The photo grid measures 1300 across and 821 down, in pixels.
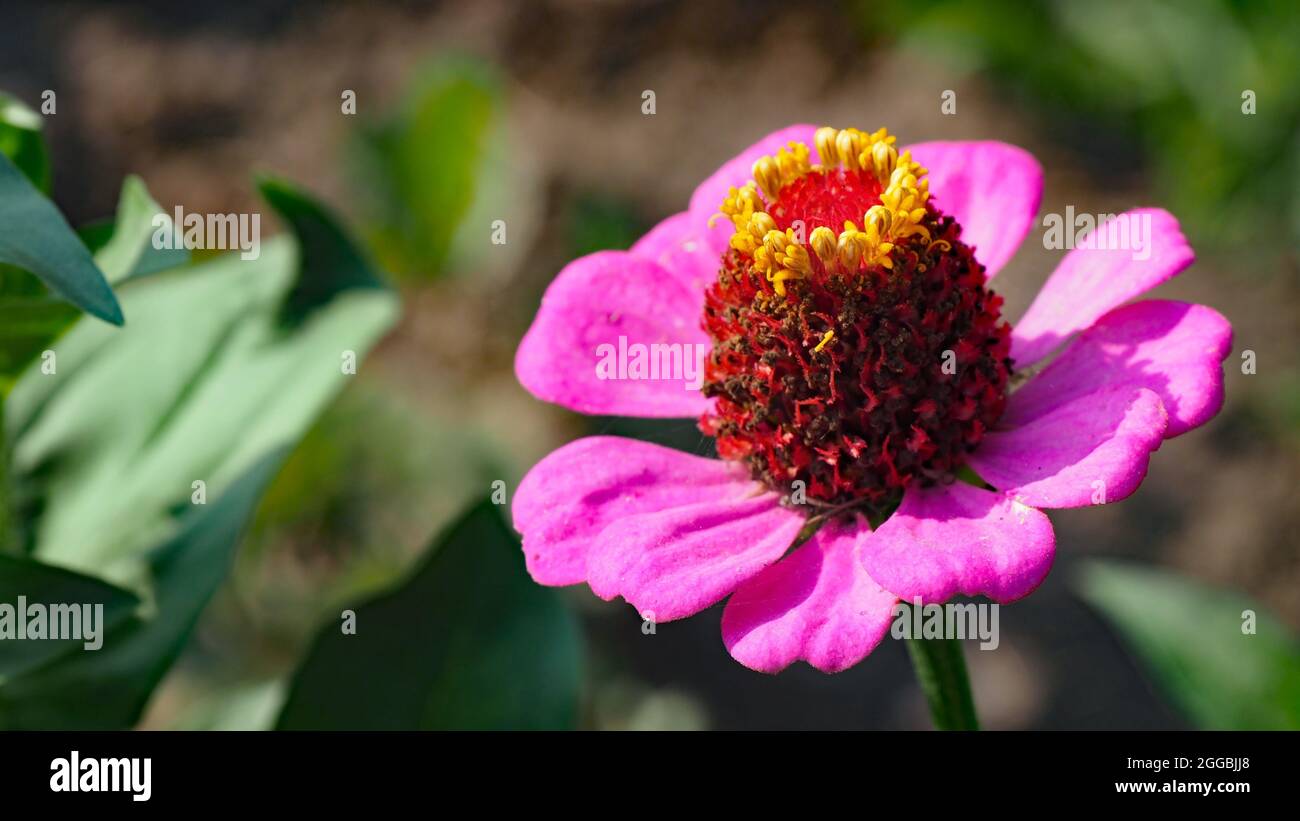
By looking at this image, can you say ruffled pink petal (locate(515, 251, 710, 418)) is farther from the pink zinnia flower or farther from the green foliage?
the green foliage

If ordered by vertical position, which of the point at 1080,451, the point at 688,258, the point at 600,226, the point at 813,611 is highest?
the point at 600,226

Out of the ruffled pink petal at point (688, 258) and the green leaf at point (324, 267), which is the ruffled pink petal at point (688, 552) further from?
the green leaf at point (324, 267)

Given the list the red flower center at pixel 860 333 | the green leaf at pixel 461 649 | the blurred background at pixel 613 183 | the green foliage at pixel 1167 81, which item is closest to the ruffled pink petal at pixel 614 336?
the red flower center at pixel 860 333

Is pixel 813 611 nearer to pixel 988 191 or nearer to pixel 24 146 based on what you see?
pixel 988 191

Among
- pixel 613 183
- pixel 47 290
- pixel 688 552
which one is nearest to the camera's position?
pixel 688 552

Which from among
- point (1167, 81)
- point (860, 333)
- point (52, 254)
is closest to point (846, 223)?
point (860, 333)
